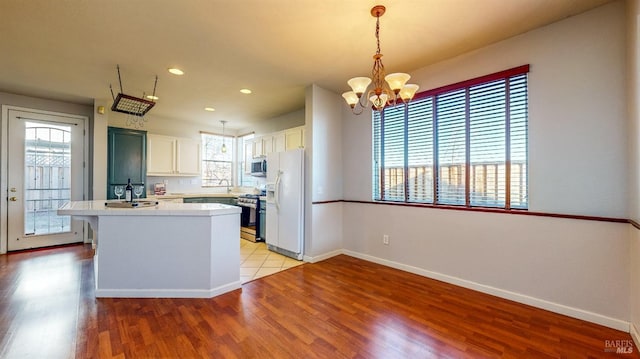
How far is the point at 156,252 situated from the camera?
8.97 ft

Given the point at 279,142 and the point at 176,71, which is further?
the point at 279,142

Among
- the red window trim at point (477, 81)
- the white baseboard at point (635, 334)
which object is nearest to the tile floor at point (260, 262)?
the red window trim at point (477, 81)

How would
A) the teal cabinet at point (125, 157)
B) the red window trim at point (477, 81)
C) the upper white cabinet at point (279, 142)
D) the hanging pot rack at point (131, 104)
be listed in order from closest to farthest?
the red window trim at point (477, 81)
the hanging pot rack at point (131, 104)
the teal cabinet at point (125, 157)
the upper white cabinet at point (279, 142)

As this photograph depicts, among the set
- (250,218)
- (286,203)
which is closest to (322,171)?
(286,203)

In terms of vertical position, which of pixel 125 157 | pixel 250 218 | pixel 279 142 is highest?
pixel 279 142

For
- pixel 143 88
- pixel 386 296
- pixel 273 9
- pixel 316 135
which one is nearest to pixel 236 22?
pixel 273 9

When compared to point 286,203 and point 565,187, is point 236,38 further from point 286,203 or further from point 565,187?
point 565,187

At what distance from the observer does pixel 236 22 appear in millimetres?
2422

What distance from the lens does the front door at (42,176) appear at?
4.37 m

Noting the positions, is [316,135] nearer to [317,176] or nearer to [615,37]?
[317,176]

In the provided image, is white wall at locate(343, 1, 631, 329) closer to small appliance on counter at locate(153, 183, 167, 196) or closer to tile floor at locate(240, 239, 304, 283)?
tile floor at locate(240, 239, 304, 283)

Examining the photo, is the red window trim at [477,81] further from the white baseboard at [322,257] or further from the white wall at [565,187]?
the white baseboard at [322,257]

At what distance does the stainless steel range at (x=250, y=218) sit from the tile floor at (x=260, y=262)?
0.47 meters

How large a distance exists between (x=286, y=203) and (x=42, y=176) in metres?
4.25
